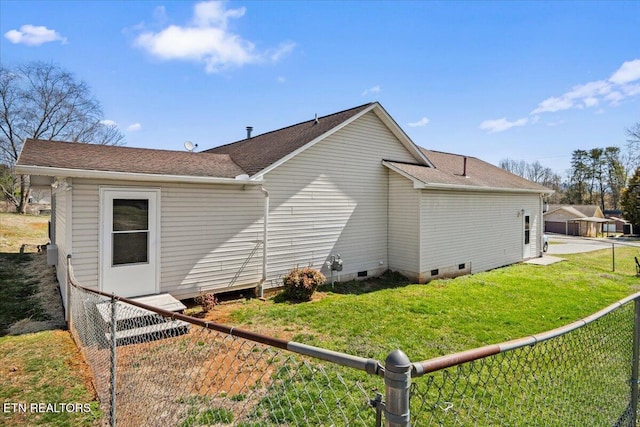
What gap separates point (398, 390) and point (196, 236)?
7.16 m

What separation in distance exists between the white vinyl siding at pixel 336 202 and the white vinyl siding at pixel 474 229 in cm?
148

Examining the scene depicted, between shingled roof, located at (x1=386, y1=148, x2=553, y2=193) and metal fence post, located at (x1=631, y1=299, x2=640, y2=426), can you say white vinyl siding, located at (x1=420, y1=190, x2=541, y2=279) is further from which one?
metal fence post, located at (x1=631, y1=299, x2=640, y2=426)

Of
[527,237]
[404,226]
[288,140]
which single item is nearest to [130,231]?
[288,140]

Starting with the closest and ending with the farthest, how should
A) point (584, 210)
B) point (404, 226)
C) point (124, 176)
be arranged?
1. point (124, 176)
2. point (404, 226)
3. point (584, 210)

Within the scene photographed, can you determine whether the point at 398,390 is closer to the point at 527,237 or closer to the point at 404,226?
the point at 404,226

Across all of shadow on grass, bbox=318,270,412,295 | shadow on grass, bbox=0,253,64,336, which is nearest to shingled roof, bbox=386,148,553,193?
shadow on grass, bbox=318,270,412,295

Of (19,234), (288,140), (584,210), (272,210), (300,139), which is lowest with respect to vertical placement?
(19,234)

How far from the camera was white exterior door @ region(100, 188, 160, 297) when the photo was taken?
6570mm

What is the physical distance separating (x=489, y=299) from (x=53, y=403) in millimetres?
8772

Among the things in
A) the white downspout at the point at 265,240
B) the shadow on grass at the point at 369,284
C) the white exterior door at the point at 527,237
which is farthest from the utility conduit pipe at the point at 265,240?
the white exterior door at the point at 527,237

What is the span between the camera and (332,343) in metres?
5.46

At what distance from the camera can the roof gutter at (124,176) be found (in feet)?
19.0

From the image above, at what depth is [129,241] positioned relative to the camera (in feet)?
22.5

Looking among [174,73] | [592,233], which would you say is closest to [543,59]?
[174,73]
